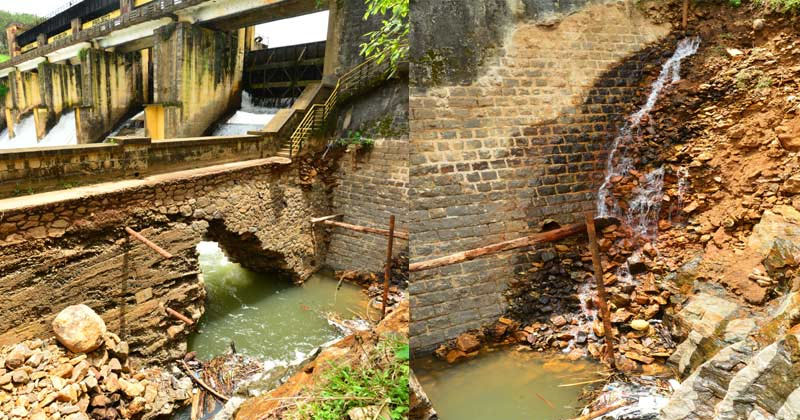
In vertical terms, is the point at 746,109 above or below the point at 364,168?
above

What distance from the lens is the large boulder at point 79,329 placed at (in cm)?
504

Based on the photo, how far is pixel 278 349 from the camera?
665 cm

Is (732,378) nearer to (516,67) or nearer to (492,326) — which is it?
(492,326)

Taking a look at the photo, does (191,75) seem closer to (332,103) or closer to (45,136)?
(332,103)

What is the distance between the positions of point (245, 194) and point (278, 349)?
9.62ft

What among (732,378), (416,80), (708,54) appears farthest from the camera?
(708,54)

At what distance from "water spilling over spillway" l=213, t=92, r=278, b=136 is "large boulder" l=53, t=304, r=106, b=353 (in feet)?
22.7

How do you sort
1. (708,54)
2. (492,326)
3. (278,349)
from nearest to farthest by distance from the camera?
(492,326), (708,54), (278,349)

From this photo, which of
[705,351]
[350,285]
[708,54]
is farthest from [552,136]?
[350,285]

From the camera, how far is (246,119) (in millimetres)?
12578

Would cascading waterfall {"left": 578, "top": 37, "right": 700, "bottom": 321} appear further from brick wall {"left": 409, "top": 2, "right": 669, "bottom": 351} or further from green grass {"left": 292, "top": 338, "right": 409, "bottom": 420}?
green grass {"left": 292, "top": 338, "right": 409, "bottom": 420}

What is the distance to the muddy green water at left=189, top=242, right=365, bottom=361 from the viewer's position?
677 cm

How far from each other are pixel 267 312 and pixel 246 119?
22.3ft

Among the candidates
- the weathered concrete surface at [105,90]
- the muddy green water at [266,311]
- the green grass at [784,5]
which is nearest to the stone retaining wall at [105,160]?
the muddy green water at [266,311]
